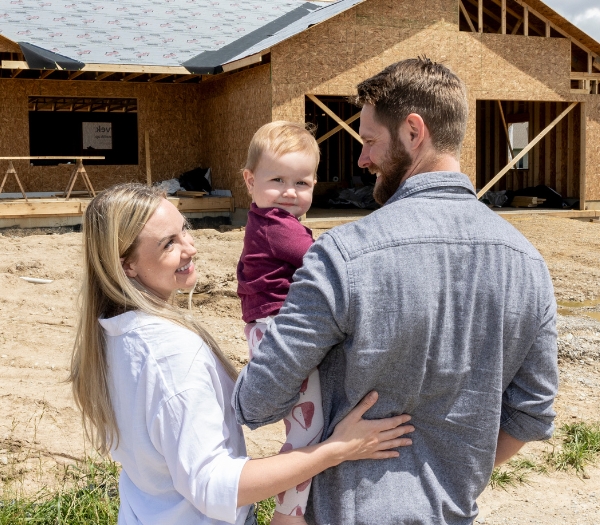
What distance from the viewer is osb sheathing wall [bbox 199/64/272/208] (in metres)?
14.2

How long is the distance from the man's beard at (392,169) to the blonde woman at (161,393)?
0.49 metres

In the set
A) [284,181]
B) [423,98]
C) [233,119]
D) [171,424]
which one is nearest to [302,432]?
[171,424]

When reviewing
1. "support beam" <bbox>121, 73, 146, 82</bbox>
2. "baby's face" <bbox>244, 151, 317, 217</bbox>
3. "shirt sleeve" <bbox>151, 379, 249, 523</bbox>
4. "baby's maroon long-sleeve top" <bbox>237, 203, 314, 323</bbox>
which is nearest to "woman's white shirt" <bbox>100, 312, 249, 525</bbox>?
"shirt sleeve" <bbox>151, 379, 249, 523</bbox>

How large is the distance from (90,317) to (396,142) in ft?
2.74

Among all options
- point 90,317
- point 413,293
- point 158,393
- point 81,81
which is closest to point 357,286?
point 413,293

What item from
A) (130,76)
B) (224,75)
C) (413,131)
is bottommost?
(413,131)

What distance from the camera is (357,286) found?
150cm

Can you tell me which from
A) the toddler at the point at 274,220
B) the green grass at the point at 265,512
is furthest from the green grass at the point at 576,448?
the toddler at the point at 274,220

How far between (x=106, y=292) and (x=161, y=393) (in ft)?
0.96

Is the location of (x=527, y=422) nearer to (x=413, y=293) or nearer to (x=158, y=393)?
(x=413, y=293)

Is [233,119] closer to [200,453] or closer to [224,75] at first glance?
[224,75]

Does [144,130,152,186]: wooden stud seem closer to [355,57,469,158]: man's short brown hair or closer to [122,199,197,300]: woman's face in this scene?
[122,199,197,300]: woman's face

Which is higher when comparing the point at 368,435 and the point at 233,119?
the point at 233,119

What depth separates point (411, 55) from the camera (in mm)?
14508
